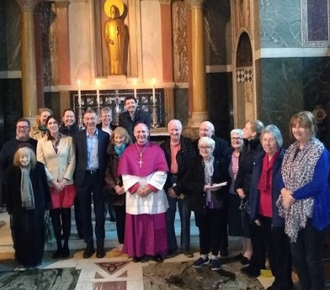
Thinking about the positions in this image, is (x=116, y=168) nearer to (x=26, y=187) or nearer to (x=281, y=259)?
(x=26, y=187)

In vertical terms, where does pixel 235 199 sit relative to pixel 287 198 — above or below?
below

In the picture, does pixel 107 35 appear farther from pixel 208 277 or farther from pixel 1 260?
pixel 208 277

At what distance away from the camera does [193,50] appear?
8828mm

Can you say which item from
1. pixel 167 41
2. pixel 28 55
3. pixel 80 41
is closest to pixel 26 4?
pixel 28 55

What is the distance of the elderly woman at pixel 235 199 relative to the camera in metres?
5.01

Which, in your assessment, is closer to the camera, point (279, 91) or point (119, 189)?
point (119, 189)

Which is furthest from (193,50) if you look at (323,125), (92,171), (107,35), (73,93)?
(92,171)

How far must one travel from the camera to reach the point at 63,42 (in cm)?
930

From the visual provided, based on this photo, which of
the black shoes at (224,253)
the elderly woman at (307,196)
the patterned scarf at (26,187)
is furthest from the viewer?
the black shoes at (224,253)

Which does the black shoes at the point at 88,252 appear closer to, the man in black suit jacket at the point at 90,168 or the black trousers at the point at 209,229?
the man in black suit jacket at the point at 90,168

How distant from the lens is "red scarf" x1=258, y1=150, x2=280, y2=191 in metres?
4.27

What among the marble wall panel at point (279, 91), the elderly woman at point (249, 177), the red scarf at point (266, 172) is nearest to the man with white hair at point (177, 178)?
the elderly woman at point (249, 177)

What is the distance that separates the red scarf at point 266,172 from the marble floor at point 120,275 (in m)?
0.95

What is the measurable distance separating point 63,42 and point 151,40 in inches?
63.0
